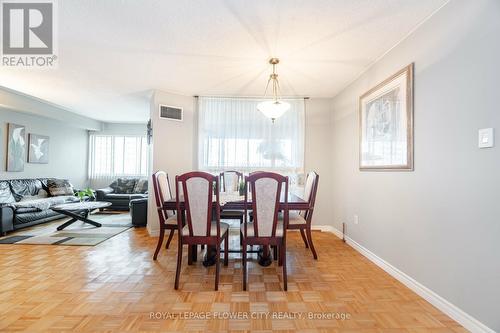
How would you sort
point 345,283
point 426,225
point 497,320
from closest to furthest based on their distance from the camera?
point 497,320, point 426,225, point 345,283

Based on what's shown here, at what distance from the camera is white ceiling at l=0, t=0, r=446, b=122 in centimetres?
188

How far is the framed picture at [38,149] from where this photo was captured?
4898 mm

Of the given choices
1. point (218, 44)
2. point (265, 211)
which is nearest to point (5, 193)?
point (218, 44)

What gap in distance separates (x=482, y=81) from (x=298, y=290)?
6.78ft

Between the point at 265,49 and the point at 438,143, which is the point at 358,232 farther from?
the point at 265,49

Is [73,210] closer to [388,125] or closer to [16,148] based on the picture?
[16,148]

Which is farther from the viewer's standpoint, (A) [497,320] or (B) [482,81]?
(B) [482,81]

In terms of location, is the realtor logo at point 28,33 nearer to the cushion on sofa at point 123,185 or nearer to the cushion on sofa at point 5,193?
the cushion on sofa at point 5,193

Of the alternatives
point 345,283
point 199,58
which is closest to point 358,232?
point 345,283

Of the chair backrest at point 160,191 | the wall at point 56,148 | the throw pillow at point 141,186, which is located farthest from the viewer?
the throw pillow at point 141,186

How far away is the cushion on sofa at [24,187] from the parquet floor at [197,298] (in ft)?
7.05

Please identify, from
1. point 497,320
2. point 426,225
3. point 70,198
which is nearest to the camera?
point 497,320

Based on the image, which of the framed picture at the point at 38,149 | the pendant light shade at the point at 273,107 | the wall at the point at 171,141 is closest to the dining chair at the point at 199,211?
the pendant light shade at the point at 273,107

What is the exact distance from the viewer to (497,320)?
1400 mm
